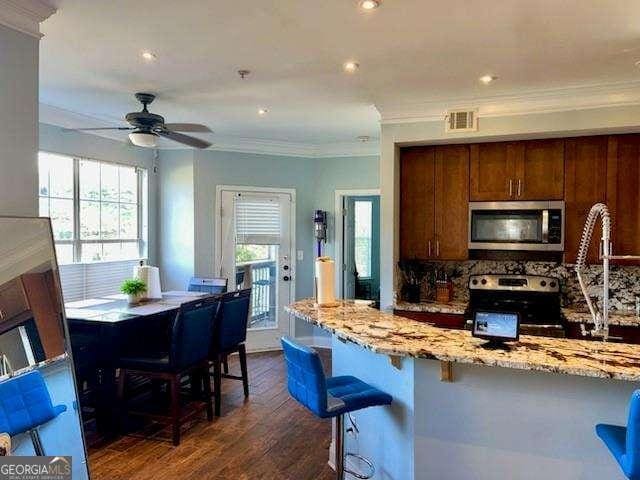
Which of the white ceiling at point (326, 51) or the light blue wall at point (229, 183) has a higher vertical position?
the white ceiling at point (326, 51)

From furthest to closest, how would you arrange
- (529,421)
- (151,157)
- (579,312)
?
(151,157) → (579,312) → (529,421)

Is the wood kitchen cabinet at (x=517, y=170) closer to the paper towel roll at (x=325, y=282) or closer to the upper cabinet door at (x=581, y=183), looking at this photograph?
the upper cabinet door at (x=581, y=183)

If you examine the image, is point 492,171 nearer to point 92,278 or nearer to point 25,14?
A: point 25,14

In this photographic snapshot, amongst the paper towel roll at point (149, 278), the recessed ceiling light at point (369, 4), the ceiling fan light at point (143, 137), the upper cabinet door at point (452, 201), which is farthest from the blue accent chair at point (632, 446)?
the paper towel roll at point (149, 278)

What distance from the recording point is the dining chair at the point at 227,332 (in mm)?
4055

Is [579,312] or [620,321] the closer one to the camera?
[620,321]

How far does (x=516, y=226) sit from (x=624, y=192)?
2.70 ft

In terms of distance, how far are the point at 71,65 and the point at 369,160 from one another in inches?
146

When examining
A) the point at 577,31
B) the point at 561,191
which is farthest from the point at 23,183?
the point at 561,191

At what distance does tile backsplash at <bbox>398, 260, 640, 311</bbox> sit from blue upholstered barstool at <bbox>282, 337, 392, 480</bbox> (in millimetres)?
2022

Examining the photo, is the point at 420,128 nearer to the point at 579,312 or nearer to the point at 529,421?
the point at 579,312

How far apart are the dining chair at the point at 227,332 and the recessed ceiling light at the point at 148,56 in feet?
6.35

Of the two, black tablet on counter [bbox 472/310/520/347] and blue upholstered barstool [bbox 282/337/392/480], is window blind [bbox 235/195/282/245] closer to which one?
blue upholstered barstool [bbox 282/337/392/480]

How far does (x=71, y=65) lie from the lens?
322cm
